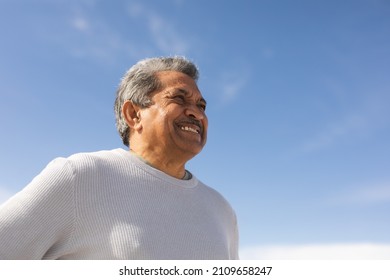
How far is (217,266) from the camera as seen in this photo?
315cm

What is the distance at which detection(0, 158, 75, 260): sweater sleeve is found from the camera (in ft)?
9.17

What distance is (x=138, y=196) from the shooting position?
10.8 ft

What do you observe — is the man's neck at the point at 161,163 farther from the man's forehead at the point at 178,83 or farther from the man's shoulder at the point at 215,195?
the man's forehead at the point at 178,83

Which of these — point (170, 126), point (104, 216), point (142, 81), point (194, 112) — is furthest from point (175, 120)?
point (104, 216)

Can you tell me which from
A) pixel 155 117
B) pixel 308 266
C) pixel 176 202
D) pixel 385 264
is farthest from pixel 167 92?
pixel 385 264

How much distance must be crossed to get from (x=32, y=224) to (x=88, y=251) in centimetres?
41

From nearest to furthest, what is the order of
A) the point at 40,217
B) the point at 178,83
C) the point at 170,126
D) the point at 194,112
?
the point at 40,217, the point at 170,126, the point at 194,112, the point at 178,83

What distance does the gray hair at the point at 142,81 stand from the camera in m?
3.89

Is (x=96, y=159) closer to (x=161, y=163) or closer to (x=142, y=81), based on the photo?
(x=161, y=163)

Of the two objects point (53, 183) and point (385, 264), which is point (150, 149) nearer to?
point (53, 183)

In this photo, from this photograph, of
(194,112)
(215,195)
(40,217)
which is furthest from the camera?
(215,195)

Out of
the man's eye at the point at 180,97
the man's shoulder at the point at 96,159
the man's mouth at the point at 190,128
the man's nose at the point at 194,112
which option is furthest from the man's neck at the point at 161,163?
the man's eye at the point at 180,97

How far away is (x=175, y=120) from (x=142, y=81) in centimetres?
53

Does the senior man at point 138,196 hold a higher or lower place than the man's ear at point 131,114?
lower
